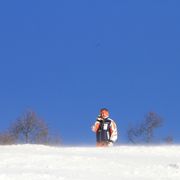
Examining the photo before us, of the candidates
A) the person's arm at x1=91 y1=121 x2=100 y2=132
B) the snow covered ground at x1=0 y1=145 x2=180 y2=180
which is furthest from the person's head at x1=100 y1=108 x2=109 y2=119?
the snow covered ground at x1=0 y1=145 x2=180 y2=180

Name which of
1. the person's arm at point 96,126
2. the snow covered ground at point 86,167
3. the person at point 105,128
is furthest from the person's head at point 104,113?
the snow covered ground at point 86,167

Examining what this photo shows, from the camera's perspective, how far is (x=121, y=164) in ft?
37.0

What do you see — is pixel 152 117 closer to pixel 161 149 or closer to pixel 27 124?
pixel 27 124

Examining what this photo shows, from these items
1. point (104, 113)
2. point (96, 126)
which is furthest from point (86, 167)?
point (96, 126)

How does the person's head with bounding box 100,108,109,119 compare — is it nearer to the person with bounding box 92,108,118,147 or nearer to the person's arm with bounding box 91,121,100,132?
the person with bounding box 92,108,118,147

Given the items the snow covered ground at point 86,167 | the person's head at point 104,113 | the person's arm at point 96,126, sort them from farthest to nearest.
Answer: the person's arm at point 96,126 → the person's head at point 104,113 → the snow covered ground at point 86,167

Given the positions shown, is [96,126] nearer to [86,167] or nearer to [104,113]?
[104,113]

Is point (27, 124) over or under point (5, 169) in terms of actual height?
over

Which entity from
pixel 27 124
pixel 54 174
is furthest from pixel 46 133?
pixel 54 174

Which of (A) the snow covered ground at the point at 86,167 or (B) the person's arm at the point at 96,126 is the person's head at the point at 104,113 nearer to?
(B) the person's arm at the point at 96,126

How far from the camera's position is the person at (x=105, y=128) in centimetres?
1672

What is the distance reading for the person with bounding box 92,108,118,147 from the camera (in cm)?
1672

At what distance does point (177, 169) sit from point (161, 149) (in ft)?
13.0

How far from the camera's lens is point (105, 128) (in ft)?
54.9
